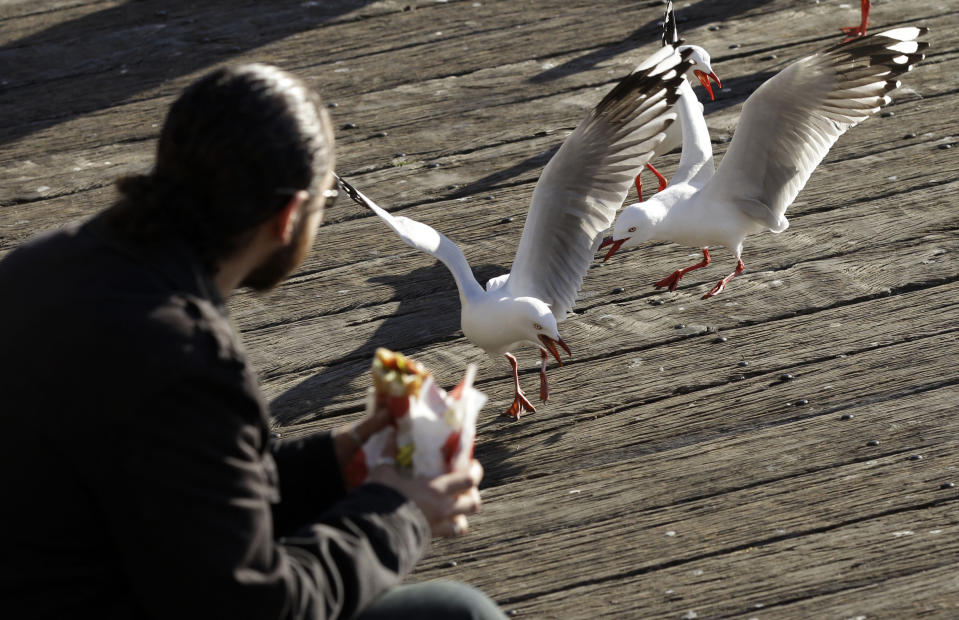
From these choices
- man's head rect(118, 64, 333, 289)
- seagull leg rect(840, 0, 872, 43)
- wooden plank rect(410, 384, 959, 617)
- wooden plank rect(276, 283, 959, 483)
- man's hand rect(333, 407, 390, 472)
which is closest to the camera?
man's head rect(118, 64, 333, 289)

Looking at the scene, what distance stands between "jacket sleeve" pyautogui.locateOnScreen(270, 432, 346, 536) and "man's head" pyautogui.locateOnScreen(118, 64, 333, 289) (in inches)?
14.9

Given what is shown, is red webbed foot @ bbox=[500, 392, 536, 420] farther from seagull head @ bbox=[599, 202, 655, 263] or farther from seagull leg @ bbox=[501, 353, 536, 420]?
seagull head @ bbox=[599, 202, 655, 263]

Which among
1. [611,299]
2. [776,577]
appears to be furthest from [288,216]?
[611,299]

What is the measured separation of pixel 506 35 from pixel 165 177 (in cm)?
359

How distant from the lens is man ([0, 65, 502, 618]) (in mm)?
1030

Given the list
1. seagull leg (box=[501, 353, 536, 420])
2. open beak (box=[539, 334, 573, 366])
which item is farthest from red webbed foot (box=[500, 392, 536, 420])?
open beak (box=[539, 334, 573, 366])

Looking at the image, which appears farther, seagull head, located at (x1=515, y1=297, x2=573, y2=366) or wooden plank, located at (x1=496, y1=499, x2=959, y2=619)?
seagull head, located at (x1=515, y1=297, x2=573, y2=366)

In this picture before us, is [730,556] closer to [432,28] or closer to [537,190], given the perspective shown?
[537,190]

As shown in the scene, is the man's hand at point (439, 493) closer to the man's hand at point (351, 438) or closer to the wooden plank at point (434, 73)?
the man's hand at point (351, 438)

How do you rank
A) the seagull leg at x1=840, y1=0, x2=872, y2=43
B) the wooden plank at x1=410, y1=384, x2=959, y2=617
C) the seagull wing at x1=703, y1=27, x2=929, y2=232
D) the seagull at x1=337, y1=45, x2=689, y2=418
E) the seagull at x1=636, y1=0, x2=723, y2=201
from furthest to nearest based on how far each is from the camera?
the seagull leg at x1=840, y1=0, x2=872, y2=43, the seagull at x1=636, y1=0, x2=723, y2=201, the seagull wing at x1=703, y1=27, x2=929, y2=232, the seagull at x1=337, y1=45, x2=689, y2=418, the wooden plank at x1=410, y1=384, x2=959, y2=617

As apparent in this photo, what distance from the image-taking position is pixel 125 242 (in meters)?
1.14

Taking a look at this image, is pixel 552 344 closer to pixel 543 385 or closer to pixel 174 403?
pixel 543 385

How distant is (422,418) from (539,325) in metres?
1.26

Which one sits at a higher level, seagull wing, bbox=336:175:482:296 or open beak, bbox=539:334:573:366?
seagull wing, bbox=336:175:482:296
